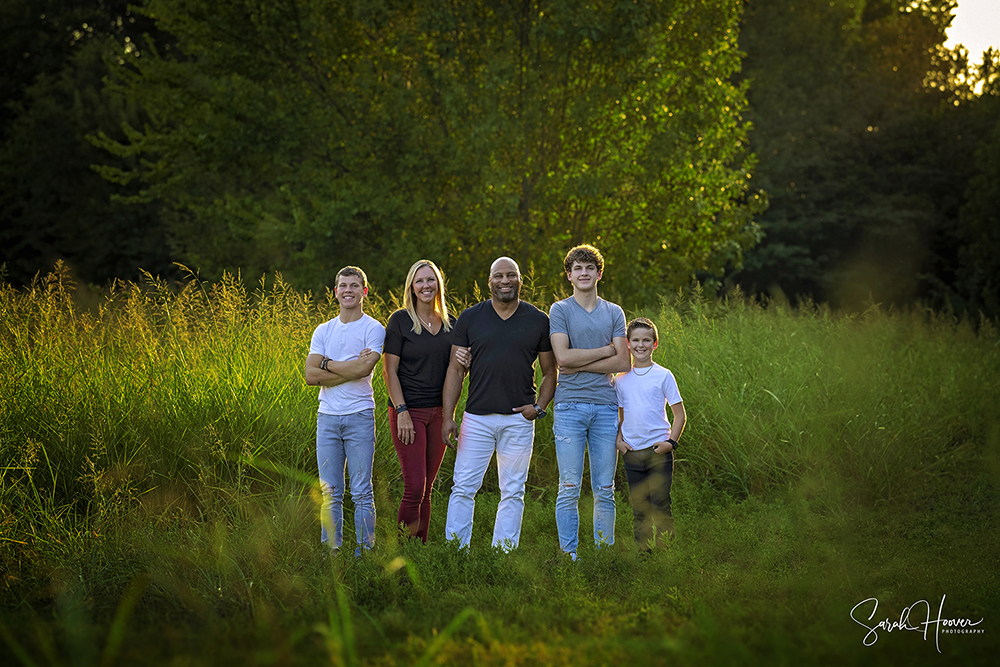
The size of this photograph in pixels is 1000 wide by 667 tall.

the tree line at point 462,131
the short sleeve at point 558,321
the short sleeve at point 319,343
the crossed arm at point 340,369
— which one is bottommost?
the crossed arm at point 340,369

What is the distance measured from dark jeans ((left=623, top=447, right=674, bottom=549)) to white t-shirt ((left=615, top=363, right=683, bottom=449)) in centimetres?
9

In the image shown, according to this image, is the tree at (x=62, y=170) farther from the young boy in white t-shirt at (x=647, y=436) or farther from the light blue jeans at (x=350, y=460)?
the young boy in white t-shirt at (x=647, y=436)

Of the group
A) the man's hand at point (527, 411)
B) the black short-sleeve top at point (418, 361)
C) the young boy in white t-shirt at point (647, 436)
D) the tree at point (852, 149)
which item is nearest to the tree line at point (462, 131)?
the black short-sleeve top at point (418, 361)

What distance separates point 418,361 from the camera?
5305 mm

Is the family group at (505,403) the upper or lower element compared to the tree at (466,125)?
lower

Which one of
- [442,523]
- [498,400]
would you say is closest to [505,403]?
[498,400]

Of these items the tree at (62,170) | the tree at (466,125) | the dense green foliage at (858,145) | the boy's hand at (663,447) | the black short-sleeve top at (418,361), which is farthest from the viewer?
the dense green foliage at (858,145)

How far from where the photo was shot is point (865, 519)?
632 centimetres

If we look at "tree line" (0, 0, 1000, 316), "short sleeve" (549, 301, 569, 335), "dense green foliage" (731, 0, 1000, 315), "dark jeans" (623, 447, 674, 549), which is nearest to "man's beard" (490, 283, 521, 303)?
"short sleeve" (549, 301, 569, 335)

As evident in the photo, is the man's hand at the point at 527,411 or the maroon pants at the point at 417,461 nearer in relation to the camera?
the man's hand at the point at 527,411

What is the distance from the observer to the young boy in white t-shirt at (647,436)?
5.13m

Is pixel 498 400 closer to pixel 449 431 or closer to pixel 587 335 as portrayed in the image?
pixel 449 431

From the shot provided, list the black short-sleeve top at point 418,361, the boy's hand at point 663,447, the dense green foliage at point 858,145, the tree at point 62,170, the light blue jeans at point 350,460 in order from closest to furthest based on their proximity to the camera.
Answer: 1. the boy's hand at point 663,447
2. the light blue jeans at point 350,460
3. the black short-sleeve top at point 418,361
4. the tree at point 62,170
5. the dense green foliage at point 858,145

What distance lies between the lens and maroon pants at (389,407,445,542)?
525cm
